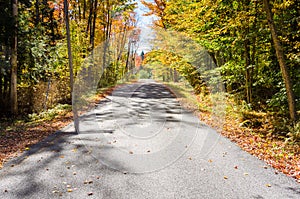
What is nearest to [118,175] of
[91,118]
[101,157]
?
[101,157]

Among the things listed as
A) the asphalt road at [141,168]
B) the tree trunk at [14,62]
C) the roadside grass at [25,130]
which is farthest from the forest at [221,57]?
the asphalt road at [141,168]

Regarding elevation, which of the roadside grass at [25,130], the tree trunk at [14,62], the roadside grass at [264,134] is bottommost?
the roadside grass at [25,130]

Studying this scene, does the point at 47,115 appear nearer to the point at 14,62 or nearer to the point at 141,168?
the point at 14,62

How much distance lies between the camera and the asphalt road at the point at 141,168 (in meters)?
3.94

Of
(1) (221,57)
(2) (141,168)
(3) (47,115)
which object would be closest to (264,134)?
(2) (141,168)

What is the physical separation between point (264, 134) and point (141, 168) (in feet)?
15.2

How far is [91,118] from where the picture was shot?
9.90m

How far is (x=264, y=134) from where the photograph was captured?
7.39 m

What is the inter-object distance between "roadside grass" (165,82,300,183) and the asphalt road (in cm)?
35

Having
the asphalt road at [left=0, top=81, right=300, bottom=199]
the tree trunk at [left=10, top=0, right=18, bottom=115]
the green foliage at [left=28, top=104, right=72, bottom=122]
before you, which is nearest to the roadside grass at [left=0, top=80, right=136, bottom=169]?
the green foliage at [left=28, top=104, right=72, bottom=122]

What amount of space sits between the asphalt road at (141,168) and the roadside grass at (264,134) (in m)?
0.35

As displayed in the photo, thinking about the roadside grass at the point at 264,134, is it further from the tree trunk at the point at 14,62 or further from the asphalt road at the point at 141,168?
the tree trunk at the point at 14,62

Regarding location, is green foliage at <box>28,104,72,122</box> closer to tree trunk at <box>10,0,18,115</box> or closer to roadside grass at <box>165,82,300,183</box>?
tree trunk at <box>10,0,18,115</box>

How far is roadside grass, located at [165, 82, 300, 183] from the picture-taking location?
17.2ft
